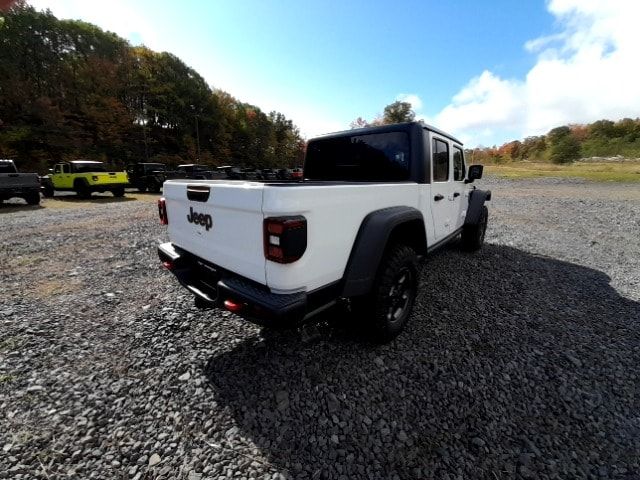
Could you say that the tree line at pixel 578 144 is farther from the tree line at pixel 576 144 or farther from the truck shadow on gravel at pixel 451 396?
the truck shadow on gravel at pixel 451 396

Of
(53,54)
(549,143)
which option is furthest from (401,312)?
(549,143)

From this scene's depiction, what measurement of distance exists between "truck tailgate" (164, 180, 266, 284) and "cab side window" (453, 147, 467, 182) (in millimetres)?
3380

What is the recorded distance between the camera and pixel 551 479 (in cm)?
170

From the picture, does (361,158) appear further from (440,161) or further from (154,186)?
(154,186)

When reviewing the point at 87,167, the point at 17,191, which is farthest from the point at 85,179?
the point at 17,191

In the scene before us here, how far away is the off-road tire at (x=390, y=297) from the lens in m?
2.55

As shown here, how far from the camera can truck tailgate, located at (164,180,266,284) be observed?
78.5 inches

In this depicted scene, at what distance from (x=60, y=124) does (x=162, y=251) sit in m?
30.4

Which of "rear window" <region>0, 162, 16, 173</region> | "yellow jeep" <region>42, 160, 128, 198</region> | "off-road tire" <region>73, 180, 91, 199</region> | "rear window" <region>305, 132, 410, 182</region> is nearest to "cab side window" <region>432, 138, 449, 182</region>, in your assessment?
"rear window" <region>305, 132, 410, 182</region>

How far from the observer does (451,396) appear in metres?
2.27

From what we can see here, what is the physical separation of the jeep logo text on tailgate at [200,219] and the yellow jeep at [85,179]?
1527cm

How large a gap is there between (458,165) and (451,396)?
349cm

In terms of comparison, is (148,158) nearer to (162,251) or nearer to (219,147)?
(219,147)

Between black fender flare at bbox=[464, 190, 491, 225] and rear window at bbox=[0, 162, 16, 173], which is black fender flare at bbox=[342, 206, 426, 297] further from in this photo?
rear window at bbox=[0, 162, 16, 173]
